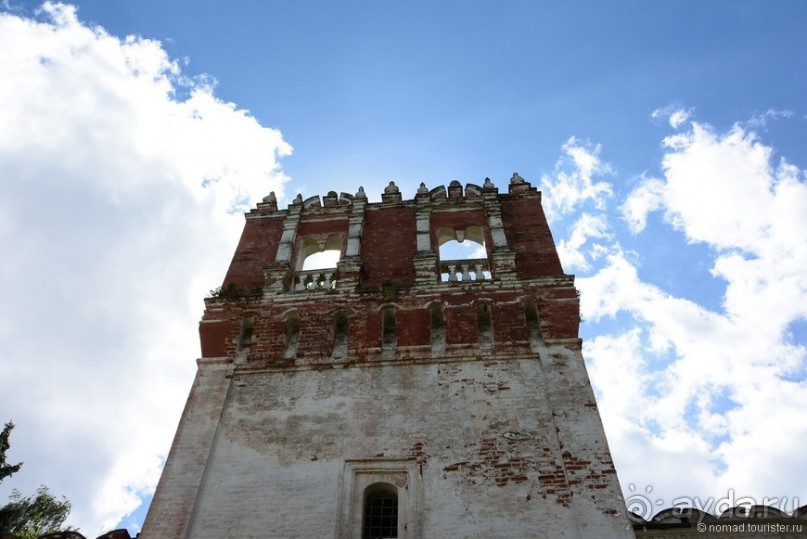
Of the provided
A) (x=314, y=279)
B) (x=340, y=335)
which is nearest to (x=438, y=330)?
(x=340, y=335)

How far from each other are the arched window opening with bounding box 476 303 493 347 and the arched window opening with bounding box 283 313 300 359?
3.80m

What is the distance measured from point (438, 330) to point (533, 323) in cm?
196

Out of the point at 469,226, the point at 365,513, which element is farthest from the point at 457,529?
the point at 469,226

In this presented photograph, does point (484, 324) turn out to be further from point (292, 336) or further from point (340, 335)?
point (292, 336)

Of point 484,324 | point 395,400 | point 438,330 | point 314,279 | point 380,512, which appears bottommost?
point 380,512

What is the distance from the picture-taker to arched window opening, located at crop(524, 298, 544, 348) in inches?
514

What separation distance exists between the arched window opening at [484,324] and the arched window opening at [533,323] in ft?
2.52

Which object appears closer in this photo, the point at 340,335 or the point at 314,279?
the point at 340,335

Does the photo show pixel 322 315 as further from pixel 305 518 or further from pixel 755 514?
pixel 755 514

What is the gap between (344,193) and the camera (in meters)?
18.1

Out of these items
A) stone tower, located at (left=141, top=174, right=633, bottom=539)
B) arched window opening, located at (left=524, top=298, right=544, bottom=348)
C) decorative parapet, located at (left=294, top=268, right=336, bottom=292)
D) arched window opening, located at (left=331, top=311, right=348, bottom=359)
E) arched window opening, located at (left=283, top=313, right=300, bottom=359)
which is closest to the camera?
stone tower, located at (left=141, top=174, right=633, bottom=539)

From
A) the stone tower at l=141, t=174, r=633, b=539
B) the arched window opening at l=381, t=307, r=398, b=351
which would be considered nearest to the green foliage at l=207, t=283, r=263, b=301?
the stone tower at l=141, t=174, r=633, b=539

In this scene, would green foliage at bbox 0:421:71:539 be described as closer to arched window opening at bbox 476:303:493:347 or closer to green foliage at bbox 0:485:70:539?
green foliage at bbox 0:485:70:539

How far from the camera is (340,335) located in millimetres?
13812
